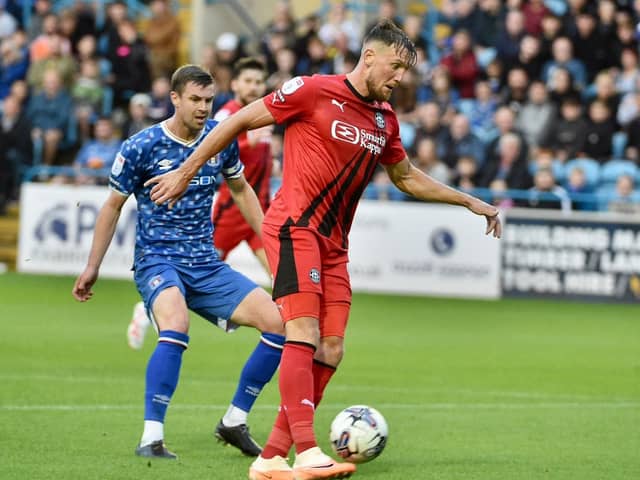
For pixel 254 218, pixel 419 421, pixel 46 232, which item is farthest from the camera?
pixel 46 232

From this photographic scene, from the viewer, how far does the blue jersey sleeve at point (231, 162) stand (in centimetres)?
826

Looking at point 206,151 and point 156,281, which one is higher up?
point 206,151

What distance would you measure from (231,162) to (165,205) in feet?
1.74

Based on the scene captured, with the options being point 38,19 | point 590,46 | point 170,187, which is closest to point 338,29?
point 590,46

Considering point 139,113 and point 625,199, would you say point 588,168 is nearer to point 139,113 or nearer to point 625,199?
point 625,199

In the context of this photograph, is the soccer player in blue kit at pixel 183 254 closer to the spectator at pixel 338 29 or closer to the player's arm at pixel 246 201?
the player's arm at pixel 246 201

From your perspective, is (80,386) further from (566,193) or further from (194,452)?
(566,193)

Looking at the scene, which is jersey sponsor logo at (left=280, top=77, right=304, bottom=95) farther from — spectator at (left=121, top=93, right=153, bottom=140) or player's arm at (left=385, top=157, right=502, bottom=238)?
spectator at (left=121, top=93, right=153, bottom=140)

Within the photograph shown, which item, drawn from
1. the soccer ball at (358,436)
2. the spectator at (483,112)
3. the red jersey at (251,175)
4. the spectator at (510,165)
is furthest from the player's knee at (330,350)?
the spectator at (483,112)

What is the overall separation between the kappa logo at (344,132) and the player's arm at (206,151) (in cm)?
33

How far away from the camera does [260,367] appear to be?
793 cm

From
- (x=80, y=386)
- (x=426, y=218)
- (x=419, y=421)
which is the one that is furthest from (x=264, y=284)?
(x=419, y=421)

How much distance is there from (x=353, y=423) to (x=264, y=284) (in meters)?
13.0

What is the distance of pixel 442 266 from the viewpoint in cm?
1997
